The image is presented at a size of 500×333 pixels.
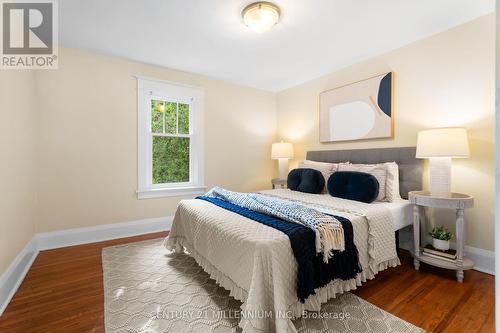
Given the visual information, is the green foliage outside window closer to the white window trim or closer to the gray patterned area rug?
the white window trim

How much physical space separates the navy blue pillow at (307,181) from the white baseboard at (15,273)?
2941mm

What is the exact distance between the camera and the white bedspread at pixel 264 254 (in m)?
1.34

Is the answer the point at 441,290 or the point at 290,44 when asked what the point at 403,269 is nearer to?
Answer: the point at 441,290

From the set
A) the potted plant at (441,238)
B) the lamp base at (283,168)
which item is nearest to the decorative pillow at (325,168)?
the lamp base at (283,168)

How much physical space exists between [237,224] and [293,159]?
285 centimetres

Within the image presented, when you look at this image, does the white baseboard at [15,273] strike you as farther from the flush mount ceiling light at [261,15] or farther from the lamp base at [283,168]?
the lamp base at [283,168]

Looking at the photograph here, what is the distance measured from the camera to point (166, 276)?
2.15 m

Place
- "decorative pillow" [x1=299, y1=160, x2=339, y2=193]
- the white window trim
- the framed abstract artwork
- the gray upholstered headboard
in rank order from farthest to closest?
the white window trim → "decorative pillow" [x1=299, y1=160, x2=339, y2=193] → the framed abstract artwork → the gray upholstered headboard

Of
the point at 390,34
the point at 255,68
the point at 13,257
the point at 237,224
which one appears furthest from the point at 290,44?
the point at 13,257

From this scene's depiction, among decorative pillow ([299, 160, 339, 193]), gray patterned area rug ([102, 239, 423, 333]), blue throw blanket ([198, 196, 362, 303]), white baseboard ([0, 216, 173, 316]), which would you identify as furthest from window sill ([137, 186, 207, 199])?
blue throw blanket ([198, 196, 362, 303])

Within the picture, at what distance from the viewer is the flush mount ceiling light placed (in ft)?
6.77

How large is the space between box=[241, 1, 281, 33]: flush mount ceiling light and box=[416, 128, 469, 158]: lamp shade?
1832 mm

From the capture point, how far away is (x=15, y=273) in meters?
1.98

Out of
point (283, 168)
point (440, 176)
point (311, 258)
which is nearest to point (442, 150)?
point (440, 176)
